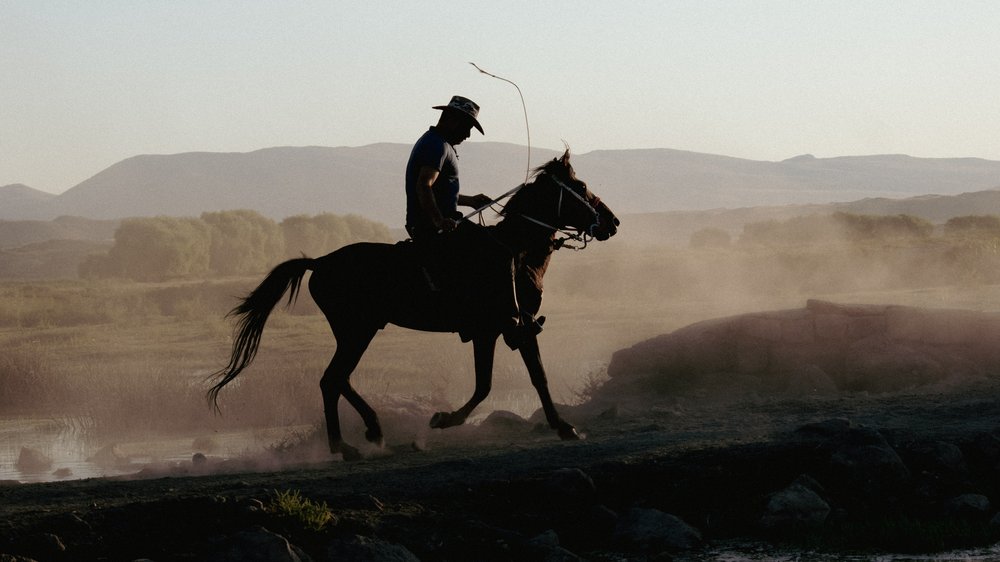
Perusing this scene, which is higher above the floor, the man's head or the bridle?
the man's head

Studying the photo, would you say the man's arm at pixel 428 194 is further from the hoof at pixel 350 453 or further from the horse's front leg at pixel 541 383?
the hoof at pixel 350 453

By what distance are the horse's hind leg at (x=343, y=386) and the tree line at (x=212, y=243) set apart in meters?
48.7

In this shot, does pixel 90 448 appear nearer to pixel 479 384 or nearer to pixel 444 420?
pixel 444 420

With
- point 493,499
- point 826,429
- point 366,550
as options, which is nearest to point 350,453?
point 493,499

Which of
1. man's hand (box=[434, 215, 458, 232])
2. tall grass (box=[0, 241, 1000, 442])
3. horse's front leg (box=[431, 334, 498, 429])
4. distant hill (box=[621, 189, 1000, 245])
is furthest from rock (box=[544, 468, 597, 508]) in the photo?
distant hill (box=[621, 189, 1000, 245])

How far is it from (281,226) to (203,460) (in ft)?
202

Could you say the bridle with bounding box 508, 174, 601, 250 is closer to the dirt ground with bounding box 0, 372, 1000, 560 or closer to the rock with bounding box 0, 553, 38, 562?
the dirt ground with bounding box 0, 372, 1000, 560

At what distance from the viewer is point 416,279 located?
42.6 ft

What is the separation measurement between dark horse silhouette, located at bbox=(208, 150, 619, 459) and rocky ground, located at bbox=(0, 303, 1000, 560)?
0.53 metres

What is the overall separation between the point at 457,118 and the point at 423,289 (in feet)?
5.12

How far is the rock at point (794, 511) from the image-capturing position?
10.9 m

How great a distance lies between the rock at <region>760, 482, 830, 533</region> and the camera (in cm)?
1092

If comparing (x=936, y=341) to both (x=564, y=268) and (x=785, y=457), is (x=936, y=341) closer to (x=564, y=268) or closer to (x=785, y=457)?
(x=785, y=457)

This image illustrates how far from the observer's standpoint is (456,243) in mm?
12992
